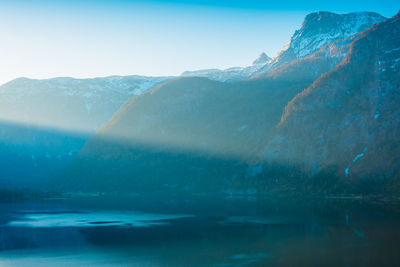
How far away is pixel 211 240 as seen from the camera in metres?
114

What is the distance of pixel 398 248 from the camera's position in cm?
8700

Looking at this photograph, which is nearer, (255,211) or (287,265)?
(287,265)

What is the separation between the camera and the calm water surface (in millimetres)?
89062

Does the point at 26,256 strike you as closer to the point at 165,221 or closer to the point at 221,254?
the point at 221,254

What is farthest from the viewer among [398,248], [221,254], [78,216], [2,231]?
[78,216]

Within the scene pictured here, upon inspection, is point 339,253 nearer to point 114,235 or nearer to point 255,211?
point 114,235

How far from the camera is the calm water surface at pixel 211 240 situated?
8906 centimetres

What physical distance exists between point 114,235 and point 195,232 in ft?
76.7

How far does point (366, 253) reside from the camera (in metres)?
86.3

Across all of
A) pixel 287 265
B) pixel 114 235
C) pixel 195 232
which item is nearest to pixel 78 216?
pixel 114 235

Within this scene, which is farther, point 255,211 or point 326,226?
point 255,211

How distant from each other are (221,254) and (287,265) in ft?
60.6

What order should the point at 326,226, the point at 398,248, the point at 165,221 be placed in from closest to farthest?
the point at 398,248, the point at 326,226, the point at 165,221

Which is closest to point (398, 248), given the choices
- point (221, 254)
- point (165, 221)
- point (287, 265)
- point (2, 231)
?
point (287, 265)
